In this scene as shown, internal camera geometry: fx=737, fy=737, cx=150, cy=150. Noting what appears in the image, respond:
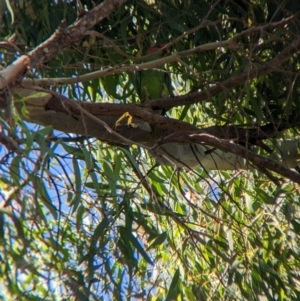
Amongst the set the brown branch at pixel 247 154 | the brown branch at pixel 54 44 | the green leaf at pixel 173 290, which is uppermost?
the brown branch at pixel 54 44

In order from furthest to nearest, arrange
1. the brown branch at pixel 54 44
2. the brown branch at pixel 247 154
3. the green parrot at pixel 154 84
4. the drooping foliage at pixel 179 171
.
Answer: the green parrot at pixel 154 84 → the brown branch at pixel 247 154 → the drooping foliage at pixel 179 171 → the brown branch at pixel 54 44

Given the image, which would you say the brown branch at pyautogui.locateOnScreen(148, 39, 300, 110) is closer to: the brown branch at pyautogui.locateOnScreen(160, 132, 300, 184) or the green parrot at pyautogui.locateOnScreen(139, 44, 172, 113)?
the brown branch at pyautogui.locateOnScreen(160, 132, 300, 184)

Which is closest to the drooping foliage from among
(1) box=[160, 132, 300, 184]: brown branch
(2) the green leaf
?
(2) the green leaf

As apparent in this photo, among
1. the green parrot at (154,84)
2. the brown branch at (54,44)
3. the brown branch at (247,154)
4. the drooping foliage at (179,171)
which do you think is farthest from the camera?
the green parrot at (154,84)

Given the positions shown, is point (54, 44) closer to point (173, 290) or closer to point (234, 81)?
point (234, 81)

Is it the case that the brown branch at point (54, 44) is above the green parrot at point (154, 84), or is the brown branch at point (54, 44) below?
below

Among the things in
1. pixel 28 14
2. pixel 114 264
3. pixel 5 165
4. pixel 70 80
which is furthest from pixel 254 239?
pixel 5 165

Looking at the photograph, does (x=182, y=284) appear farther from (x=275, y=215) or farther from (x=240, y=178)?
(x=240, y=178)

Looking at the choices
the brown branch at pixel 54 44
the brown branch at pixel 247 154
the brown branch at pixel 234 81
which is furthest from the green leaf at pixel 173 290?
the brown branch at pixel 54 44

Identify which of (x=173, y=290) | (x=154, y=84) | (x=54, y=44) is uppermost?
(x=154, y=84)

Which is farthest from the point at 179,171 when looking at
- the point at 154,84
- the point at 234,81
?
→ the point at 154,84

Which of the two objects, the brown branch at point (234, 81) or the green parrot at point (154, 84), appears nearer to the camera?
the brown branch at point (234, 81)

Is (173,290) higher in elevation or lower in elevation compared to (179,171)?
lower

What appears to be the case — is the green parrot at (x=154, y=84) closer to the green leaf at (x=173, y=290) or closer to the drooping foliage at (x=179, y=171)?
the drooping foliage at (x=179, y=171)
